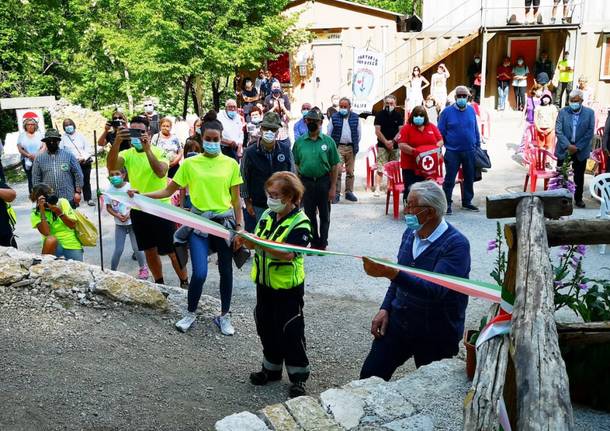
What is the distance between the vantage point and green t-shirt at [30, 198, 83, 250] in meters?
7.02

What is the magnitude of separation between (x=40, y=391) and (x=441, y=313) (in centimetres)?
283

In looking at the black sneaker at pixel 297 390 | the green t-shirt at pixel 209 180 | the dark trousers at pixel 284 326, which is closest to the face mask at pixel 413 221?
the dark trousers at pixel 284 326

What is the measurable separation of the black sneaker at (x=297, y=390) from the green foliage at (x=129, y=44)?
1683cm

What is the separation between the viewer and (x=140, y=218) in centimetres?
700

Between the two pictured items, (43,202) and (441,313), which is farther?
(43,202)

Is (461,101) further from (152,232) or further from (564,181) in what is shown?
(152,232)

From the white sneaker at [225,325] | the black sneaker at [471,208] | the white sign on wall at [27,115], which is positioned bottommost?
the white sneaker at [225,325]

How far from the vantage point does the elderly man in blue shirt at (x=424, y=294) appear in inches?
160

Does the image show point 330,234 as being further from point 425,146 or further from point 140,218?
point 140,218


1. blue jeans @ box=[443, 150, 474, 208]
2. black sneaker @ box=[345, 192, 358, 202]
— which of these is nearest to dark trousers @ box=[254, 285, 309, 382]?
blue jeans @ box=[443, 150, 474, 208]

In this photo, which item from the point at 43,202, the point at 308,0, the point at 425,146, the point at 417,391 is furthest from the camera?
the point at 308,0

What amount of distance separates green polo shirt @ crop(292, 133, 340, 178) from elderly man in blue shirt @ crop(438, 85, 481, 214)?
101 inches

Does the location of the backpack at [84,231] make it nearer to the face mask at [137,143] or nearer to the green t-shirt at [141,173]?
the green t-shirt at [141,173]

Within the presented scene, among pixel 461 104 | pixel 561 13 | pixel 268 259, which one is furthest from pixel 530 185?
pixel 561 13
